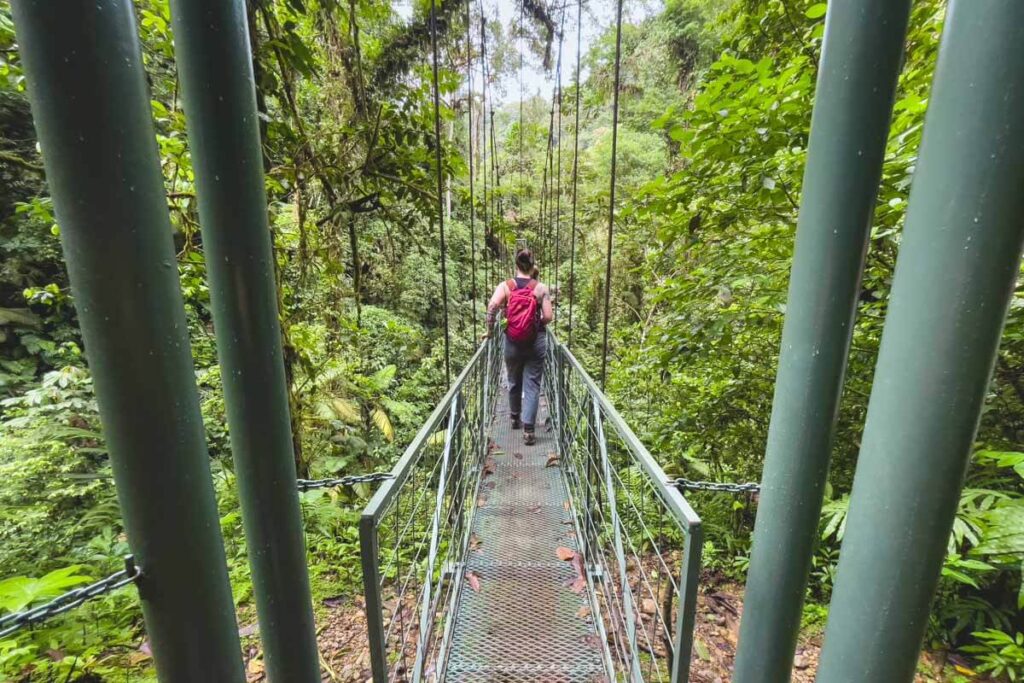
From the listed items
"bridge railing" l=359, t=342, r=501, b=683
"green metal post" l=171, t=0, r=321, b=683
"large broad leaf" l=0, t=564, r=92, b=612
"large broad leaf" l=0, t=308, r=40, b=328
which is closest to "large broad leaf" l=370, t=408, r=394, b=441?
"bridge railing" l=359, t=342, r=501, b=683

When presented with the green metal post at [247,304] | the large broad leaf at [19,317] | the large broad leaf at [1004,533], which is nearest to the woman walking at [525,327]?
the large broad leaf at [1004,533]

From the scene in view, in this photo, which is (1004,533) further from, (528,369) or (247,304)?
(528,369)

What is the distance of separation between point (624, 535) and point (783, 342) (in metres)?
1.58

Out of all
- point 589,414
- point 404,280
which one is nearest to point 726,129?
point 589,414

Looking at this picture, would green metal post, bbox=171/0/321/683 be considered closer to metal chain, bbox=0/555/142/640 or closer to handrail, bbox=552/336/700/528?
metal chain, bbox=0/555/142/640

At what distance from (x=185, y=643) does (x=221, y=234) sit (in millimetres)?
535

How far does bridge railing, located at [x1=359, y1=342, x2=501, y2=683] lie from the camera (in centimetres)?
92

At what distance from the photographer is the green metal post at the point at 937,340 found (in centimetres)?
45

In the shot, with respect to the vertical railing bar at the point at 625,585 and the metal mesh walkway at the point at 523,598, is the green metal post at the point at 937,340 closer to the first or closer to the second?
the vertical railing bar at the point at 625,585

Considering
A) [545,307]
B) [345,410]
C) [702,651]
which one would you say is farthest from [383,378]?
[702,651]

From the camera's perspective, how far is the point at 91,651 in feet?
6.39

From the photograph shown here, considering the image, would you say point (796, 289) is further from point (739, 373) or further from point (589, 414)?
point (739, 373)

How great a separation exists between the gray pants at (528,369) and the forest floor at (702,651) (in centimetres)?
160

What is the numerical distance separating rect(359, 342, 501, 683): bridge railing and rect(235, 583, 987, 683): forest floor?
0.58 feet
